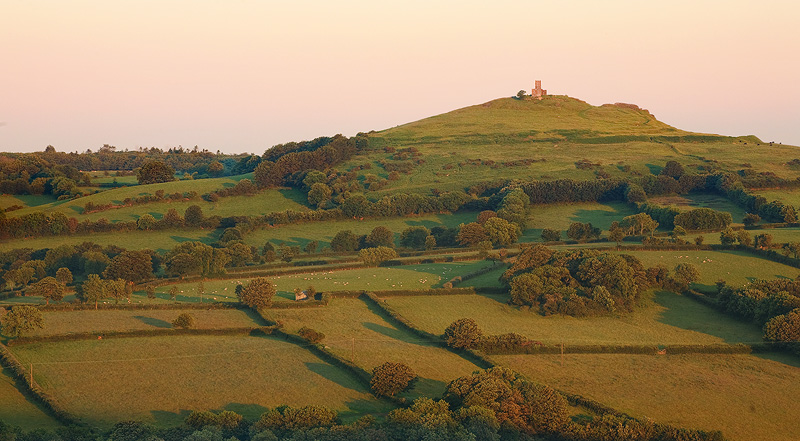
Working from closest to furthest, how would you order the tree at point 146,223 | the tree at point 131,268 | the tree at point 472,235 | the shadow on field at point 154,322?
1. the shadow on field at point 154,322
2. the tree at point 131,268
3. the tree at point 472,235
4. the tree at point 146,223

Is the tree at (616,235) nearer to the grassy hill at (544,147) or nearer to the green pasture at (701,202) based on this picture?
the green pasture at (701,202)

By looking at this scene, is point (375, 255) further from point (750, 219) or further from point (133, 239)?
point (750, 219)

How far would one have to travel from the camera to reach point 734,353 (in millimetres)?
56938

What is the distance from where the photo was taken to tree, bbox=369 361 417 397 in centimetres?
4794

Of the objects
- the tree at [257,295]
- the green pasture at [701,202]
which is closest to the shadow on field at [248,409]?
the tree at [257,295]

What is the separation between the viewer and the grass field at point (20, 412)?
1716 inches

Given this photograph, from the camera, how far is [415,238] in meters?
103

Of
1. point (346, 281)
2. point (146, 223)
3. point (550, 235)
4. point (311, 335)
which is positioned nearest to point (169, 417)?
point (311, 335)

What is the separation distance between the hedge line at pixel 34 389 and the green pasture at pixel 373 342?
63.2 ft

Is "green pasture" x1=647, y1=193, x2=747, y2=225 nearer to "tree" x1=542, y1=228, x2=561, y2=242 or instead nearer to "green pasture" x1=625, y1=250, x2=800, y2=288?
"tree" x1=542, y1=228, x2=561, y2=242

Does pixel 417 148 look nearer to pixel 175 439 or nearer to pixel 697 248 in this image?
pixel 697 248

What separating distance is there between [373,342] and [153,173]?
335 ft

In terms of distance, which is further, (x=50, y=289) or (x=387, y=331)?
(x=50, y=289)

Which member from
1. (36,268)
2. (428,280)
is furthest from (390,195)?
(36,268)
